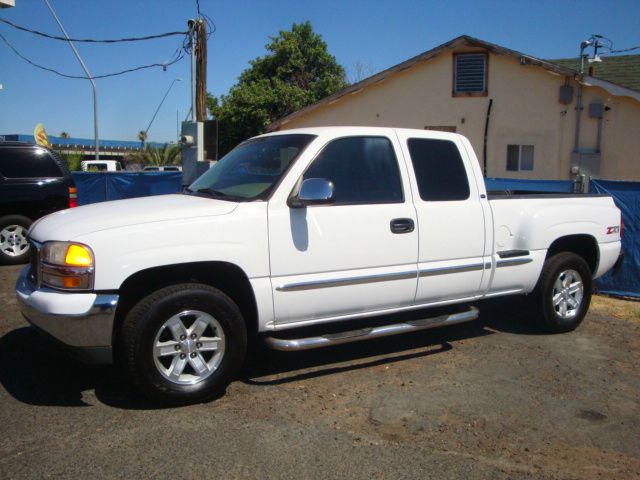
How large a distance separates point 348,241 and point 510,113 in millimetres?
14056

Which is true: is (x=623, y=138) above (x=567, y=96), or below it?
below

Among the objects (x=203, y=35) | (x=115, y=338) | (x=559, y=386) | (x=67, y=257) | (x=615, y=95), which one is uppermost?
(x=203, y=35)

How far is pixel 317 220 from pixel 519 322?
3.27m

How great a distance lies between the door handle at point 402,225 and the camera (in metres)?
4.70

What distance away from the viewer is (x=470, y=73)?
17.3 meters

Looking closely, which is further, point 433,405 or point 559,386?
point 559,386

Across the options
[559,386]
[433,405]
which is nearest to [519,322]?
[559,386]

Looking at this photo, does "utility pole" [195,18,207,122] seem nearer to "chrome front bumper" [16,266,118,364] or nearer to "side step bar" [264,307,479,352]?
"side step bar" [264,307,479,352]

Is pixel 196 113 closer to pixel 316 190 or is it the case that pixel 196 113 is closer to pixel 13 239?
pixel 13 239

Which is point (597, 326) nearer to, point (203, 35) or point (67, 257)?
point (67, 257)

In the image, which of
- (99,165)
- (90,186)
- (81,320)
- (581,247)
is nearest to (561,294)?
(581,247)

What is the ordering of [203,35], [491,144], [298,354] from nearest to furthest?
[298,354], [203,35], [491,144]

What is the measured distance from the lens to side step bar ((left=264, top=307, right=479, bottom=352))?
4273 millimetres

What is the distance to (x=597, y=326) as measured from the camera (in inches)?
258
